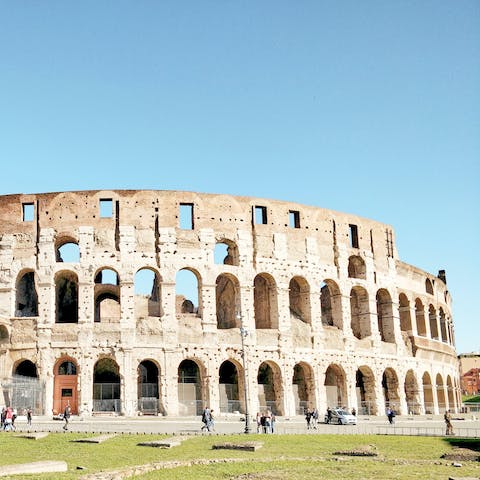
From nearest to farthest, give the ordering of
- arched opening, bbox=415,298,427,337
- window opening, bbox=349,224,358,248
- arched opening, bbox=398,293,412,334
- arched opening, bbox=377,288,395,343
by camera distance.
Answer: window opening, bbox=349,224,358,248
arched opening, bbox=377,288,395,343
arched opening, bbox=398,293,412,334
arched opening, bbox=415,298,427,337

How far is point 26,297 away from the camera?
133 ft

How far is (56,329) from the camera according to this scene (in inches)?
1444

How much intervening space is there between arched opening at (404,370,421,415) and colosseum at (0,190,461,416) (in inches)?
29.3

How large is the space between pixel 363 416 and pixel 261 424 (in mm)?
14261

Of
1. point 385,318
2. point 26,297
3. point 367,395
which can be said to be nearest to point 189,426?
point 26,297

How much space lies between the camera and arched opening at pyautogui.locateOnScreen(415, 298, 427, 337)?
50.7m

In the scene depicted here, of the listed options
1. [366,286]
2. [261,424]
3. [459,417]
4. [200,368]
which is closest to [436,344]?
[459,417]

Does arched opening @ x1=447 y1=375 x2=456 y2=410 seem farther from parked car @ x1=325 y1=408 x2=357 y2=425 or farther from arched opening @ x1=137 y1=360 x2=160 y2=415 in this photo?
arched opening @ x1=137 y1=360 x2=160 y2=415

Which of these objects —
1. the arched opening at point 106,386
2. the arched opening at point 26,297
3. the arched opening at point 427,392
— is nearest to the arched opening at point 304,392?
the arched opening at point 106,386

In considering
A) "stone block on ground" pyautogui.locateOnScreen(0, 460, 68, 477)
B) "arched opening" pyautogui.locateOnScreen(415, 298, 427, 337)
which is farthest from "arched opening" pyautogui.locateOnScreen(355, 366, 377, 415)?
"stone block on ground" pyautogui.locateOnScreen(0, 460, 68, 477)

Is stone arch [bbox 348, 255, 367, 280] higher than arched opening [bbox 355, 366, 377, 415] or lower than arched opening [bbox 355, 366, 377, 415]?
higher

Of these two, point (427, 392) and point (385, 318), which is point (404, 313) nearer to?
point (385, 318)

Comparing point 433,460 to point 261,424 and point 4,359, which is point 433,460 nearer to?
point 261,424

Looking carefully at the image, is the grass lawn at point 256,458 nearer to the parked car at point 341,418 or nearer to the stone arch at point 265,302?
the parked car at point 341,418
